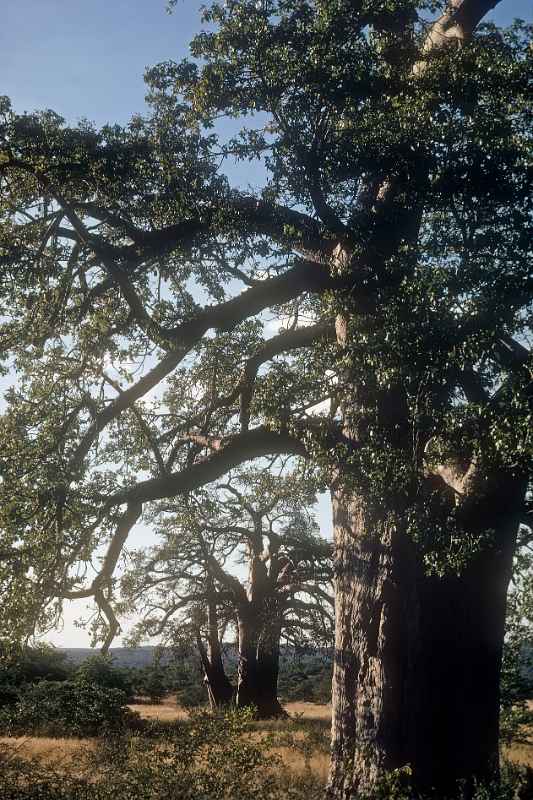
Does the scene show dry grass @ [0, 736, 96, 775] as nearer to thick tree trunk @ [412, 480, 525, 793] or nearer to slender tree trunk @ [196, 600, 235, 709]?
thick tree trunk @ [412, 480, 525, 793]

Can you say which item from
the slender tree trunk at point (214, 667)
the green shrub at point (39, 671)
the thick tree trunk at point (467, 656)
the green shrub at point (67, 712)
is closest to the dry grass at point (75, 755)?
the green shrub at point (67, 712)

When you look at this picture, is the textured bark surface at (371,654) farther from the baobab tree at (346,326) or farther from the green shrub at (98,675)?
the green shrub at (98,675)

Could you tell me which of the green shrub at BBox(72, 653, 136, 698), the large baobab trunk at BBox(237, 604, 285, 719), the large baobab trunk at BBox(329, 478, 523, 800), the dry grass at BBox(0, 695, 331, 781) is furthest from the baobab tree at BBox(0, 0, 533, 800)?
the green shrub at BBox(72, 653, 136, 698)

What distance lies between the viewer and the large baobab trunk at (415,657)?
23.6 ft

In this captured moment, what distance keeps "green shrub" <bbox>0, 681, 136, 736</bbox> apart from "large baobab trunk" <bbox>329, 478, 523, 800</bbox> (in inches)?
357

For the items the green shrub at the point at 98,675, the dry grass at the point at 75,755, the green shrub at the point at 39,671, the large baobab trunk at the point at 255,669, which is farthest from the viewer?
the green shrub at the point at 39,671

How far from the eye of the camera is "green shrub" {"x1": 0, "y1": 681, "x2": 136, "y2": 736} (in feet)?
53.2

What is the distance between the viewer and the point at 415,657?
754cm

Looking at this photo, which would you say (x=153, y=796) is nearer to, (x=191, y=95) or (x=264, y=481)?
(x=264, y=481)

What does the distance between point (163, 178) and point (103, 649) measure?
7012mm

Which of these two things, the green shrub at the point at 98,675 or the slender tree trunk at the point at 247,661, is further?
the green shrub at the point at 98,675

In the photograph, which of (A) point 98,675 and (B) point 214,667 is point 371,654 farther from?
(A) point 98,675

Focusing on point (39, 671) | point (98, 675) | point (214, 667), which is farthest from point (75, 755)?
point (39, 671)

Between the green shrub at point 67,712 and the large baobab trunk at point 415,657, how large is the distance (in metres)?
9.06
